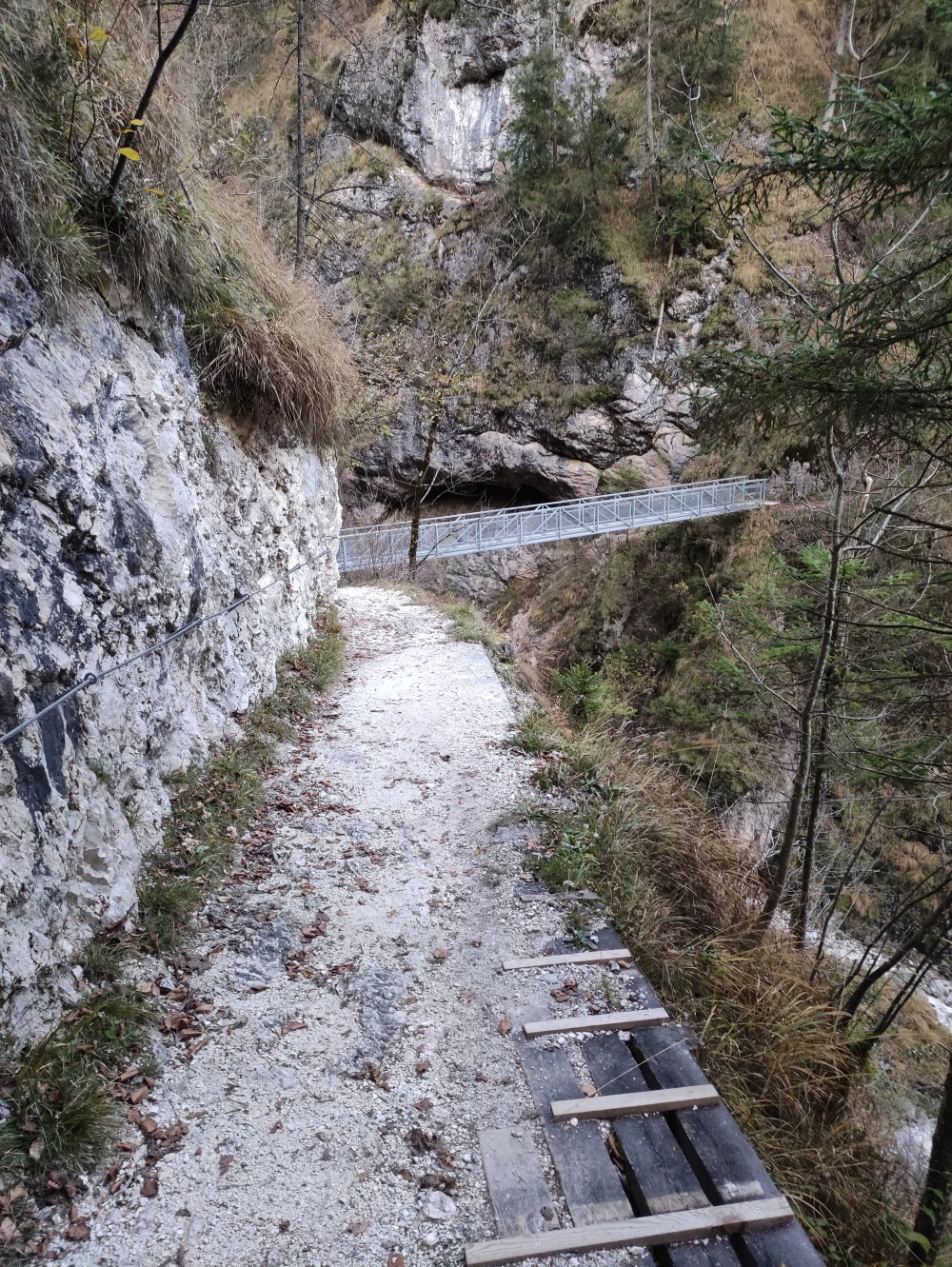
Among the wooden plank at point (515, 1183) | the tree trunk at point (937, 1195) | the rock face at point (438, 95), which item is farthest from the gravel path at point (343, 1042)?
the rock face at point (438, 95)

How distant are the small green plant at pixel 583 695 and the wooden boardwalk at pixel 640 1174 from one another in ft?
13.8

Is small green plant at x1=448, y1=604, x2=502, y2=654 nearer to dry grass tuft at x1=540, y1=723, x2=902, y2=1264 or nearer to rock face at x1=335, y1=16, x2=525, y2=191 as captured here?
dry grass tuft at x1=540, y1=723, x2=902, y2=1264

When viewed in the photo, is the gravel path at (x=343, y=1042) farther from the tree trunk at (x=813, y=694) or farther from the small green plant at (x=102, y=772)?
the tree trunk at (x=813, y=694)

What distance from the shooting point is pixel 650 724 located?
1192 centimetres

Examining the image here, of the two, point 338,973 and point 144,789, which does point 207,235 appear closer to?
point 144,789

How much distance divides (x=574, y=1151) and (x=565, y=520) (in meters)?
14.4

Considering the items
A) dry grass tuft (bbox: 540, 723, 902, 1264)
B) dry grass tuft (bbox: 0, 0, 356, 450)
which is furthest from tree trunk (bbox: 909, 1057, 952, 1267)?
dry grass tuft (bbox: 0, 0, 356, 450)

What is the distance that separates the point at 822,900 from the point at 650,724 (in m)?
4.57

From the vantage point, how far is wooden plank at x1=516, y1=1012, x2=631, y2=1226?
6.28 ft

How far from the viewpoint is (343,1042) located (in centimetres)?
251

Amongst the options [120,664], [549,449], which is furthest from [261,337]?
[549,449]

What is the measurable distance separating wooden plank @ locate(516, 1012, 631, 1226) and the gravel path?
6 cm

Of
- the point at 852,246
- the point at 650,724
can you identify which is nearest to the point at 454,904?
the point at 650,724

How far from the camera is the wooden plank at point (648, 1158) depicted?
1.93m
